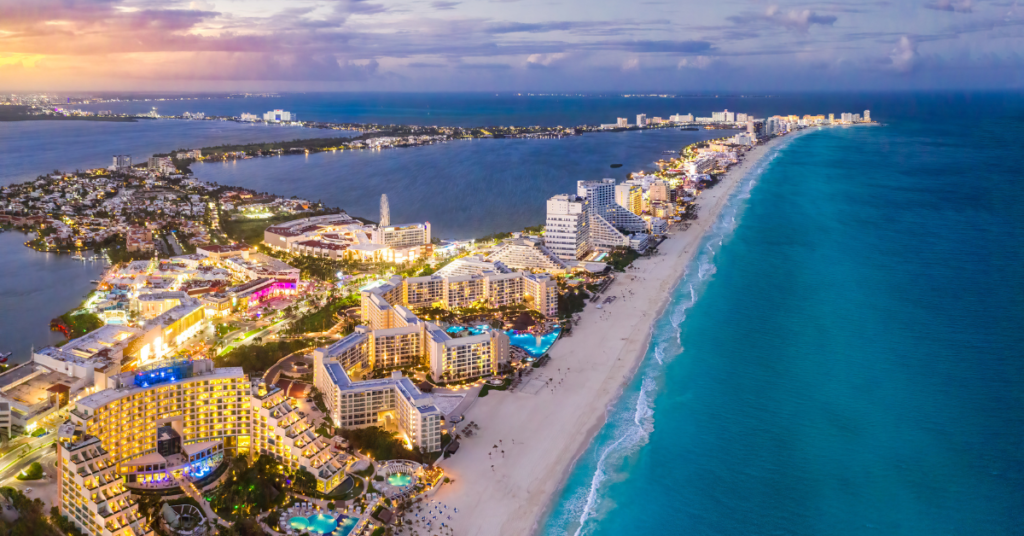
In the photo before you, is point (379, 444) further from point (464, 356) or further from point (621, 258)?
point (621, 258)

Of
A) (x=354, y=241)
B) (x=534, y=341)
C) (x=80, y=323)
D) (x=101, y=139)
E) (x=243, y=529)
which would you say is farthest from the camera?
(x=101, y=139)

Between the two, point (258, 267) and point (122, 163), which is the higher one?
point (122, 163)

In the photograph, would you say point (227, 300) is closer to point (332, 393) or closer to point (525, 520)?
point (332, 393)

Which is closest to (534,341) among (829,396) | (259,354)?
(259,354)

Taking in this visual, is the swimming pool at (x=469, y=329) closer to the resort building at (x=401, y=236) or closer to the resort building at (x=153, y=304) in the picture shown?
the resort building at (x=153, y=304)

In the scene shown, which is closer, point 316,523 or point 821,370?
point 316,523

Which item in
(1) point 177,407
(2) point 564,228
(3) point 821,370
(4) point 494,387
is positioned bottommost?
(4) point 494,387

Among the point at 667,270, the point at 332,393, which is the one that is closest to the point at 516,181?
the point at 667,270
